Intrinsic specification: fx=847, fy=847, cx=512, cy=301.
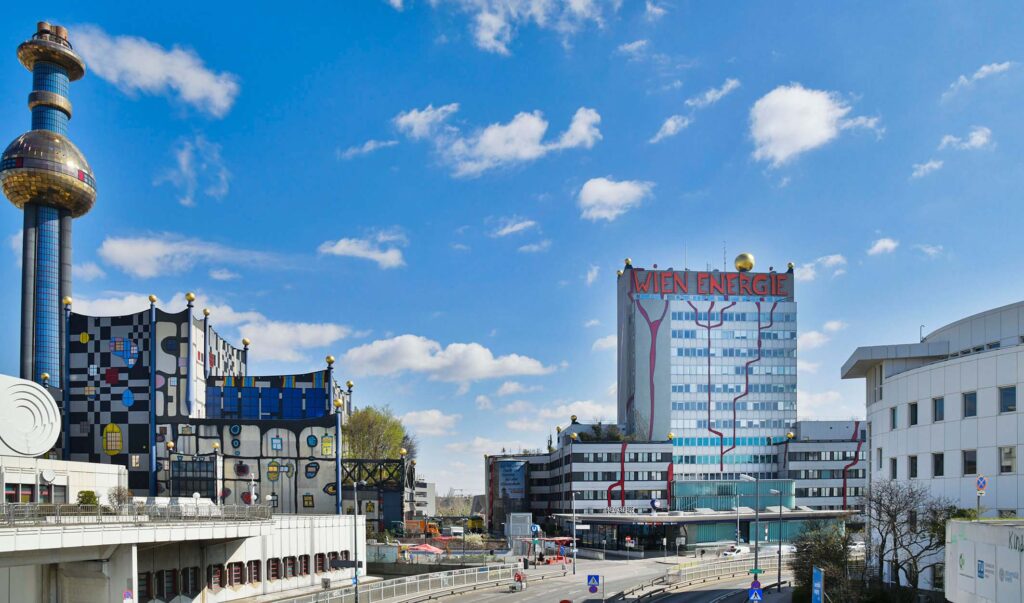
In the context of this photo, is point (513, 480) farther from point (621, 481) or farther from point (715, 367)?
point (715, 367)

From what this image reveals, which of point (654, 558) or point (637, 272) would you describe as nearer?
point (654, 558)

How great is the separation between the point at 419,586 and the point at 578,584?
524 inches

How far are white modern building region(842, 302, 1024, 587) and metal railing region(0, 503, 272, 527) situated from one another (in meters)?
36.8

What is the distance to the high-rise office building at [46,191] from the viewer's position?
83.1 metres

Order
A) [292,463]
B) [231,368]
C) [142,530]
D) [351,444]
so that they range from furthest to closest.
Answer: [351,444] → [231,368] → [292,463] → [142,530]

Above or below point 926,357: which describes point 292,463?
below

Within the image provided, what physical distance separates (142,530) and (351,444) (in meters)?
82.4

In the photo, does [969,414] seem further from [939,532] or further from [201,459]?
[201,459]

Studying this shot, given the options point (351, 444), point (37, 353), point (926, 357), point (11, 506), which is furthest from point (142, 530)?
point (351, 444)

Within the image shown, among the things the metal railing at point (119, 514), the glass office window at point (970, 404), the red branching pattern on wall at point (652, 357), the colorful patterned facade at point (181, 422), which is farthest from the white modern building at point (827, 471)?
the metal railing at point (119, 514)

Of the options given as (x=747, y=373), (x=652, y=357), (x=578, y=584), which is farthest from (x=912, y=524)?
(x=747, y=373)

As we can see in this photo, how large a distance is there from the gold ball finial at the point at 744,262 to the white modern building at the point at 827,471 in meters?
29.5

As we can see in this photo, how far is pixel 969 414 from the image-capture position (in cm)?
4219

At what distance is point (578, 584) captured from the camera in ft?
192
